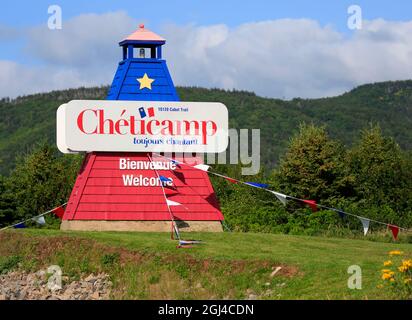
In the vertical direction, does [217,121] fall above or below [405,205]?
above

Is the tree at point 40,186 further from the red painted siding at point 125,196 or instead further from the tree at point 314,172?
the red painted siding at point 125,196

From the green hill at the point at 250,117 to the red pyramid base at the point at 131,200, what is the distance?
102 metres

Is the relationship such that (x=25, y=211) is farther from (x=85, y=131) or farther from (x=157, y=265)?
(x=157, y=265)

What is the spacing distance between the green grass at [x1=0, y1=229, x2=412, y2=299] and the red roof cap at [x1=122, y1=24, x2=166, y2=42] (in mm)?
6717

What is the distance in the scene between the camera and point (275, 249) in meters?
27.2

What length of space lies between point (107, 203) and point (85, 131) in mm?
2429

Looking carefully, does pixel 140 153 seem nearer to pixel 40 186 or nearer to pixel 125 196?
pixel 125 196

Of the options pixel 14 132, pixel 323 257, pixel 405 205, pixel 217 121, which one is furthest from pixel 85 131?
pixel 14 132

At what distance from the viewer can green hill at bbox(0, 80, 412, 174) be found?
148000mm

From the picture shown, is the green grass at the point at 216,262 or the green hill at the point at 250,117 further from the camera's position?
the green hill at the point at 250,117

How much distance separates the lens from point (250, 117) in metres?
159

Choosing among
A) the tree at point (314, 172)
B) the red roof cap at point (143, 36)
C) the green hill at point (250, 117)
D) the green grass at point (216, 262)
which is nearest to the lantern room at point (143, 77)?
the red roof cap at point (143, 36)

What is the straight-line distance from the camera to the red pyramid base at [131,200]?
1294 inches
